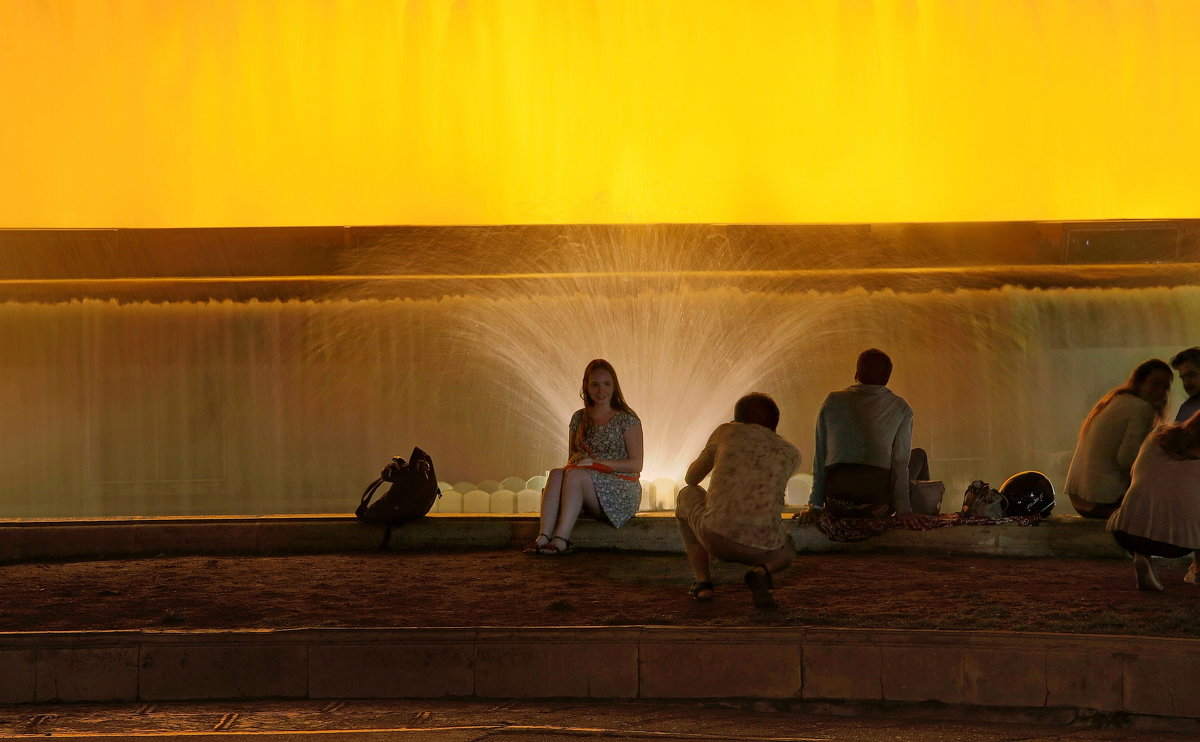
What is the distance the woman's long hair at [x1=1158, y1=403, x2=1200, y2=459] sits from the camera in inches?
251

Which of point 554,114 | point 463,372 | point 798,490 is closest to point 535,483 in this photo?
point 798,490

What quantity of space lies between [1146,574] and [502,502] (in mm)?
5677

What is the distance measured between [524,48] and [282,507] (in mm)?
7682

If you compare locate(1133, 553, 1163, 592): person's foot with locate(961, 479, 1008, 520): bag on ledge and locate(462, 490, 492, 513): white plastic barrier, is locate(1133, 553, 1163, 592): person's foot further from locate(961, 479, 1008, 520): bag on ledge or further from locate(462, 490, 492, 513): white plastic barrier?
locate(462, 490, 492, 513): white plastic barrier

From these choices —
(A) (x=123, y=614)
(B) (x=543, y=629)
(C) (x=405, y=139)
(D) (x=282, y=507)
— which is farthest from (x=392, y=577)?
(C) (x=405, y=139)

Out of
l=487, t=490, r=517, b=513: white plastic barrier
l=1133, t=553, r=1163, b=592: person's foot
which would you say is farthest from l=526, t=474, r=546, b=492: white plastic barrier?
l=1133, t=553, r=1163, b=592: person's foot

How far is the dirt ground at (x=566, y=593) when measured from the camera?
238 inches

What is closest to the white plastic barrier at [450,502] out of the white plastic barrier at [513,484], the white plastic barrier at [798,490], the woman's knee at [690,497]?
the white plastic barrier at [513,484]

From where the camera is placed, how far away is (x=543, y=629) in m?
5.48

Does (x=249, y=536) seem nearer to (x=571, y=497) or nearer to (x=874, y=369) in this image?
(x=571, y=497)

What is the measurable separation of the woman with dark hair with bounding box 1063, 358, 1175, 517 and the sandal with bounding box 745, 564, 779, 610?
2463 millimetres

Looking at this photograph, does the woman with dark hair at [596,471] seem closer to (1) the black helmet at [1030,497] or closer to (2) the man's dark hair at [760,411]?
(2) the man's dark hair at [760,411]

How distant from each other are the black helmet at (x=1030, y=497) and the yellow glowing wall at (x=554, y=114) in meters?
10.4

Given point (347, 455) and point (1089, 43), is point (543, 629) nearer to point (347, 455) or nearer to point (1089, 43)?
point (347, 455)
